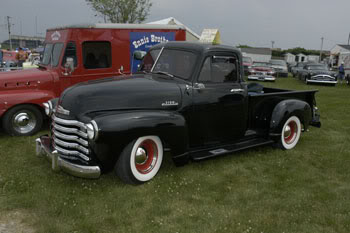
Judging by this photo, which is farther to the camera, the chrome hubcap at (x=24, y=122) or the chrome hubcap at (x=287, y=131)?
the chrome hubcap at (x=24, y=122)

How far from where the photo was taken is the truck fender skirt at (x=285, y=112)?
20.0 feet

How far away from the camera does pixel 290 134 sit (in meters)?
6.73

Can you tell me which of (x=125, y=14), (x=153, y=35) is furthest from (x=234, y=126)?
(x=125, y=14)

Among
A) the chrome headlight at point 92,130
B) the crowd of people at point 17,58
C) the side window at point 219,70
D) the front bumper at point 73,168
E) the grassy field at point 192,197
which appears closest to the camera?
the grassy field at point 192,197

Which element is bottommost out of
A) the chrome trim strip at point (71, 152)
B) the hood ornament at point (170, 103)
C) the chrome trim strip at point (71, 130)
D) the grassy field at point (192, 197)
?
the grassy field at point (192, 197)

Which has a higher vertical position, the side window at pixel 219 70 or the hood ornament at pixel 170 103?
the side window at pixel 219 70

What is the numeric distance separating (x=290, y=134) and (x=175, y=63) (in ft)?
10.0

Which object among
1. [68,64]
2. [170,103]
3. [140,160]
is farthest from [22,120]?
[170,103]

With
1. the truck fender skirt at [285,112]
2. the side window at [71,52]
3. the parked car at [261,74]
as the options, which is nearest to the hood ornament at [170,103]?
the truck fender skirt at [285,112]

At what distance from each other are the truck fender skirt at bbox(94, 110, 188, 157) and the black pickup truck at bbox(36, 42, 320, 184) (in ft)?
0.04

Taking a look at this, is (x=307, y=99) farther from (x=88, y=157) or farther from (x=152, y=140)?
(x=88, y=157)

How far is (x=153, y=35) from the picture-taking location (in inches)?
411

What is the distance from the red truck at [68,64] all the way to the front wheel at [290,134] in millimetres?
3692

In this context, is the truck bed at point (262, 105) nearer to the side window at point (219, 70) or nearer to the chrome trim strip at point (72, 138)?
the side window at point (219, 70)
